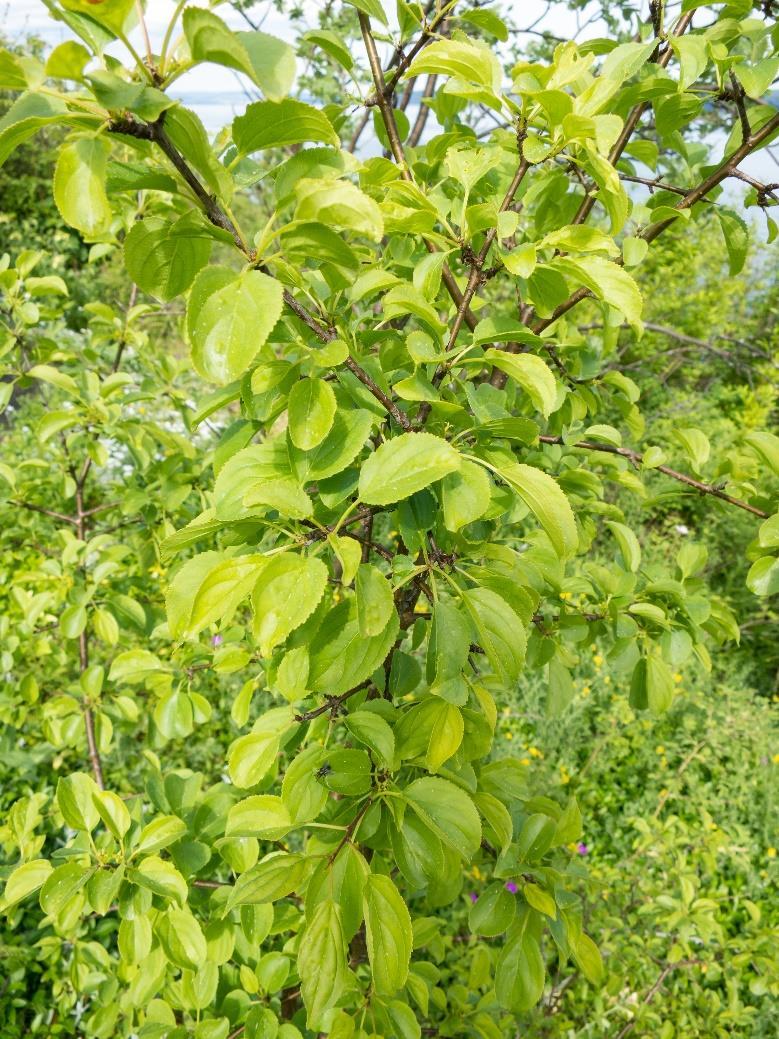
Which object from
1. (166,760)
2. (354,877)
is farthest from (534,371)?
(166,760)

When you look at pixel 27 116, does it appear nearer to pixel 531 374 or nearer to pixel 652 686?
pixel 531 374

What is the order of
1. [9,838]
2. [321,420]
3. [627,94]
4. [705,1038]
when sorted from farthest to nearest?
[705,1038]
[9,838]
[627,94]
[321,420]

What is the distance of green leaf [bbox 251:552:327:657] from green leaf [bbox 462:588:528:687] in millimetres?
155

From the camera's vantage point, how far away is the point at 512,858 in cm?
84

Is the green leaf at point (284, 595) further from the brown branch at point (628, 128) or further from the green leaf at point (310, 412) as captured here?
the brown branch at point (628, 128)

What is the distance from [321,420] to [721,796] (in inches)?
102

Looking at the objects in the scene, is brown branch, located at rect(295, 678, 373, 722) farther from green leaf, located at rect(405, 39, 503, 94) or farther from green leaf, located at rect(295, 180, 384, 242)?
green leaf, located at rect(405, 39, 503, 94)

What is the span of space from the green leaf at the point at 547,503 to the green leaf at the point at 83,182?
358 mm

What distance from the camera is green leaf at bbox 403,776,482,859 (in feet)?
2.19

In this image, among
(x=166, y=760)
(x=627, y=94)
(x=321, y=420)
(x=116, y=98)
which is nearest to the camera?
(x=116, y=98)

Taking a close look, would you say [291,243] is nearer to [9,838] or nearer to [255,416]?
[255,416]

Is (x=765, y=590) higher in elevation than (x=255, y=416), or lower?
lower

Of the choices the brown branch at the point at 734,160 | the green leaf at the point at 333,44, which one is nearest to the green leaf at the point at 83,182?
the green leaf at the point at 333,44

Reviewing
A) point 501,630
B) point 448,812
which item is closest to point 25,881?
point 448,812
